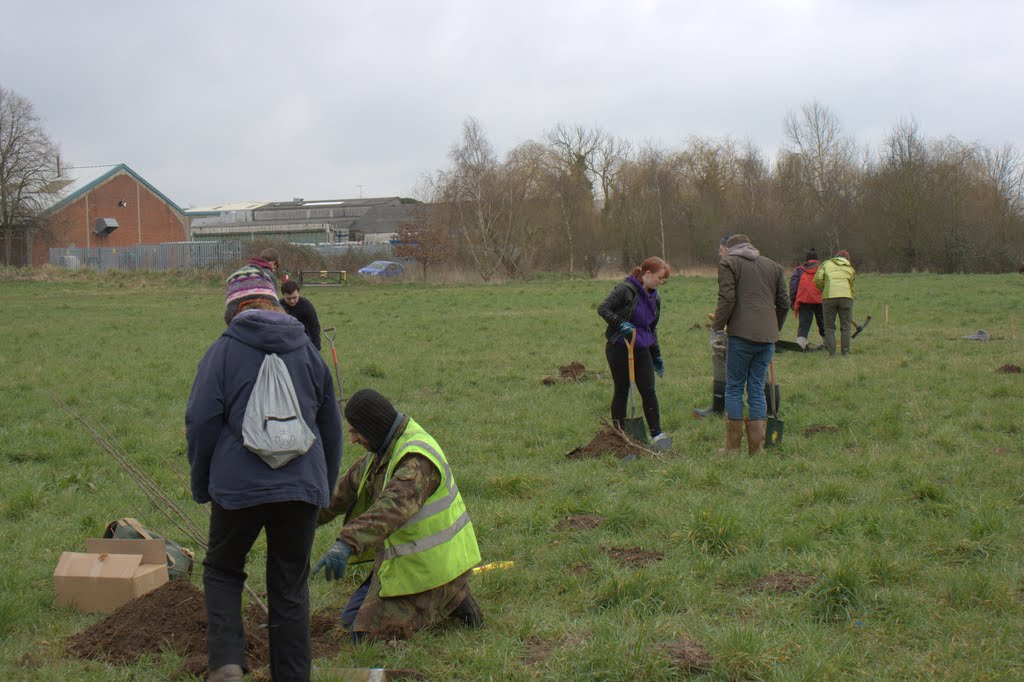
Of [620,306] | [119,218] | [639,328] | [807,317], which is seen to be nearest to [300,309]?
[620,306]

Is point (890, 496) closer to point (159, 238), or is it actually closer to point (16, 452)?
point (16, 452)

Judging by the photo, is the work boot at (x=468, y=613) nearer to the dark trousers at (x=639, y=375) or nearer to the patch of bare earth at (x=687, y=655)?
the patch of bare earth at (x=687, y=655)

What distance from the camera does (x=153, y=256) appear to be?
49.0m

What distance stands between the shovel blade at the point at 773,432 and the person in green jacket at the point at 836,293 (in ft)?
23.0

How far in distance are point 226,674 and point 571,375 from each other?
31.4ft

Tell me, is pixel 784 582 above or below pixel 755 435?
below

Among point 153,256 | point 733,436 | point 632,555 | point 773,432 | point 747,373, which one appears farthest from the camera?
point 153,256

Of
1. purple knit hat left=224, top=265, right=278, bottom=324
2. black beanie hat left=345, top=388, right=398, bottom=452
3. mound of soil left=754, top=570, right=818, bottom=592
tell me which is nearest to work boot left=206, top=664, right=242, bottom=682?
black beanie hat left=345, top=388, right=398, bottom=452

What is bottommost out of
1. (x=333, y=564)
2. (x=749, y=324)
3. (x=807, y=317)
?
(x=333, y=564)

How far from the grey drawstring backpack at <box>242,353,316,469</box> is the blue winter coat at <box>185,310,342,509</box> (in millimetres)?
47

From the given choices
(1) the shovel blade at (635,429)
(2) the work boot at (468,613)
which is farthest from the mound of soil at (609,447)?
(2) the work boot at (468,613)

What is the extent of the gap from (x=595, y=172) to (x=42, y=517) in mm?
53407

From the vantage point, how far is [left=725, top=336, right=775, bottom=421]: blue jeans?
789 cm

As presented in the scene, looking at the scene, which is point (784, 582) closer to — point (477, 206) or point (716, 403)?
point (716, 403)
